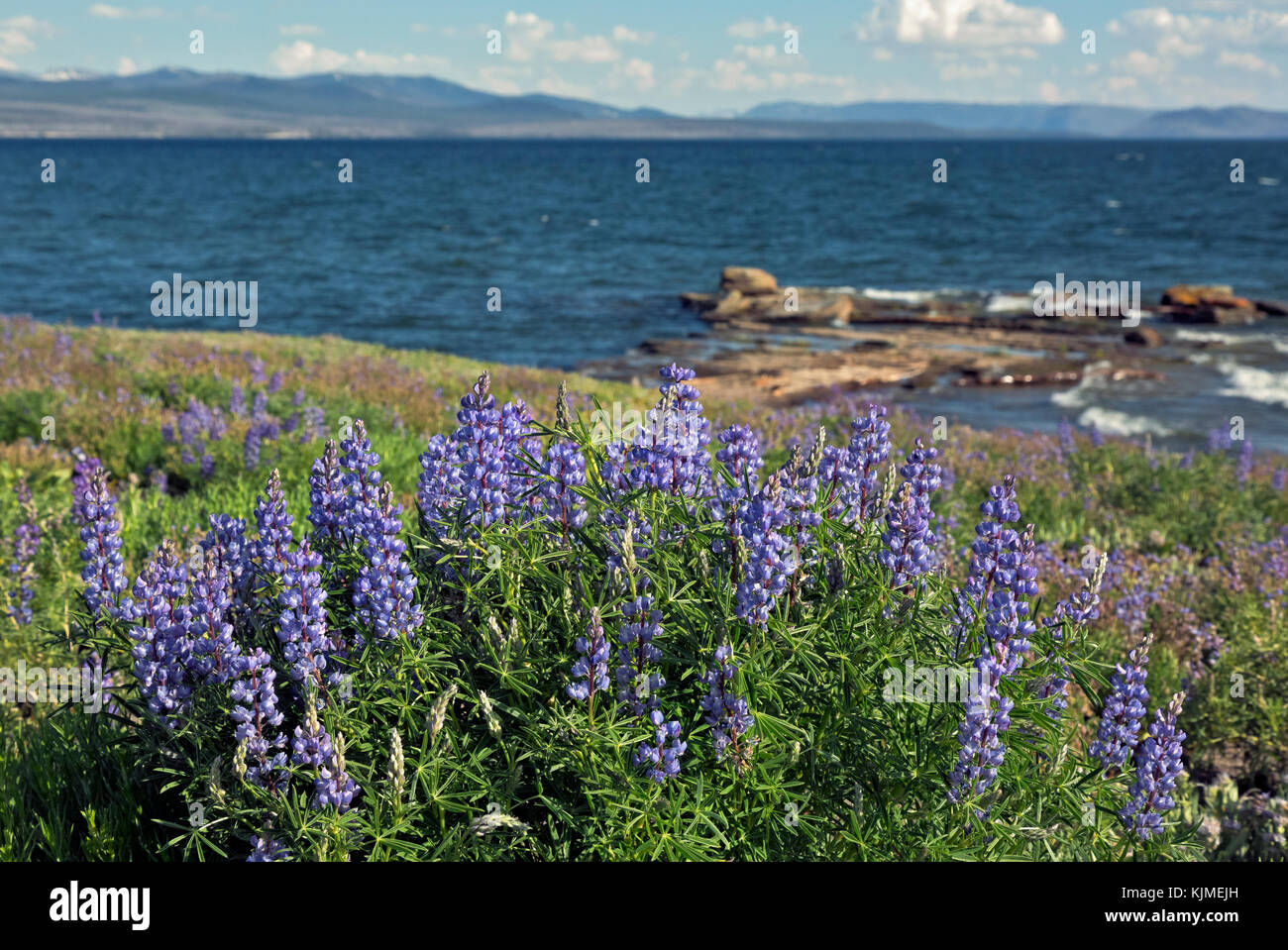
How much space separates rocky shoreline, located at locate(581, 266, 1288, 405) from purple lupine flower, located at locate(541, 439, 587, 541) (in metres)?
19.5

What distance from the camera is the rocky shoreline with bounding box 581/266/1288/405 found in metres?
26.5

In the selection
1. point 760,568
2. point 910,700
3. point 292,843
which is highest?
point 760,568

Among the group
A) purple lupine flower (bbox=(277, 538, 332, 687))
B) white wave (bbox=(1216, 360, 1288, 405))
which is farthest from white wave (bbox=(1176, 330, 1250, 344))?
purple lupine flower (bbox=(277, 538, 332, 687))

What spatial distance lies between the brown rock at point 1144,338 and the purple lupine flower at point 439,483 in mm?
31795

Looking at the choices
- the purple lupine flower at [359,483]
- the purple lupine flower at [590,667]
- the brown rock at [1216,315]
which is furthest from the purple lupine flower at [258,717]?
the brown rock at [1216,315]

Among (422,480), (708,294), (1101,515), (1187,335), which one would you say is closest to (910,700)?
(422,480)

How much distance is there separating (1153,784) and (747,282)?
38.9 meters

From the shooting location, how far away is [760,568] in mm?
2754

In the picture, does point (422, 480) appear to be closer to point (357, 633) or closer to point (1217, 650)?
point (357, 633)

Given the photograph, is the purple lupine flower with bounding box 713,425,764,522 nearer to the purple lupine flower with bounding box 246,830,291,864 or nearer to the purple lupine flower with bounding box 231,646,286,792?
the purple lupine flower with bounding box 231,646,286,792

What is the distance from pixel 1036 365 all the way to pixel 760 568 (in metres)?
27.2

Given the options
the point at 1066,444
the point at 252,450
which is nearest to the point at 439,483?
the point at 252,450

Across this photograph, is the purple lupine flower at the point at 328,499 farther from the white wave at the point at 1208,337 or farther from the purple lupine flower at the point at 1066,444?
the white wave at the point at 1208,337

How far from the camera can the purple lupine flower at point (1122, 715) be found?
327 centimetres
